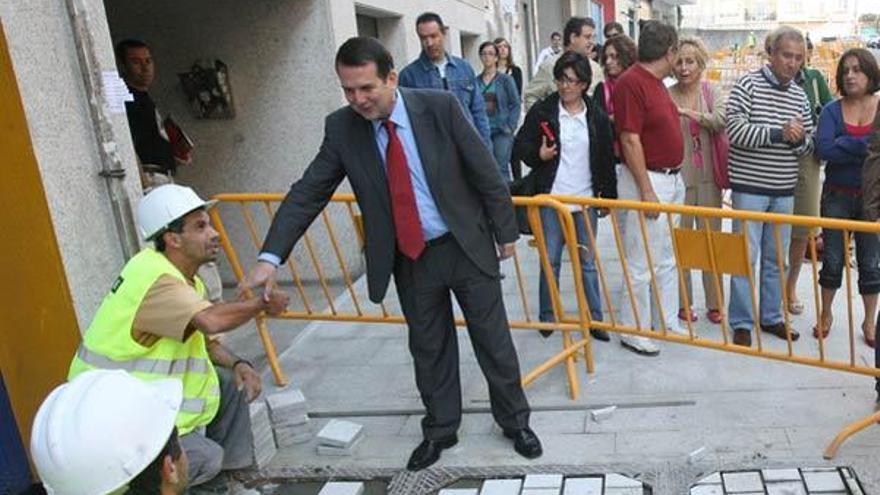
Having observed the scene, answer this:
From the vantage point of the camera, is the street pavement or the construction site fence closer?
the street pavement

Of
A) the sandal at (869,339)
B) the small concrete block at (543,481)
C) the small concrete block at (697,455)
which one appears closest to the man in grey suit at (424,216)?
the small concrete block at (543,481)

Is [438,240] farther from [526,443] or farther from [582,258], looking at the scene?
[582,258]

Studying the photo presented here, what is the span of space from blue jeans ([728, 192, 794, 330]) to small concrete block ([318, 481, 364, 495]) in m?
2.48

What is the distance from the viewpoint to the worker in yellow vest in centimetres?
263

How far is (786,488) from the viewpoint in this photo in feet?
9.77

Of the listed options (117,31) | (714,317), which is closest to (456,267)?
(714,317)

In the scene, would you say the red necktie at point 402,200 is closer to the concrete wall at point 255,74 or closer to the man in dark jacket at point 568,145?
the man in dark jacket at point 568,145

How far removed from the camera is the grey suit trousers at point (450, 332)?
129 inches

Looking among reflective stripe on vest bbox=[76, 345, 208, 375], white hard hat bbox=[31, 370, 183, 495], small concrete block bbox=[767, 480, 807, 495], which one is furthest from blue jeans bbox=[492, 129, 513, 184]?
white hard hat bbox=[31, 370, 183, 495]

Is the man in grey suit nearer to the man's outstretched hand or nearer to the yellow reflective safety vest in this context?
the man's outstretched hand

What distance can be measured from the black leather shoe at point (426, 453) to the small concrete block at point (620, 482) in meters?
0.77

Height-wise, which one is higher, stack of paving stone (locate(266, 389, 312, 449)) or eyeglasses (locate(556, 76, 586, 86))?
eyeglasses (locate(556, 76, 586, 86))

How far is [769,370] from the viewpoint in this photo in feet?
13.4

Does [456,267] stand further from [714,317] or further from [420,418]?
[714,317]
